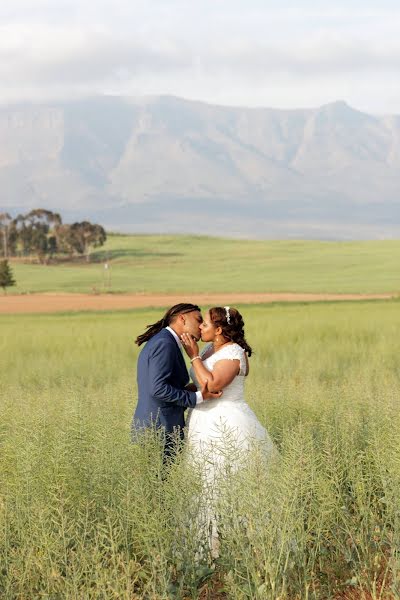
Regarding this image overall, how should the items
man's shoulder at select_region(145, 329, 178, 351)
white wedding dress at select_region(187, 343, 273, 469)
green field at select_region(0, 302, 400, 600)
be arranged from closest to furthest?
green field at select_region(0, 302, 400, 600), white wedding dress at select_region(187, 343, 273, 469), man's shoulder at select_region(145, 329, 178, 351)

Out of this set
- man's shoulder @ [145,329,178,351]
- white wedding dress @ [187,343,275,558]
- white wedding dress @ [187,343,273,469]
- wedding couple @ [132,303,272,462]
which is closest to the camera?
white wedding dress @ [187,343,275,558]

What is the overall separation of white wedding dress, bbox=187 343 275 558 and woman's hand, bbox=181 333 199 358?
0.42ft

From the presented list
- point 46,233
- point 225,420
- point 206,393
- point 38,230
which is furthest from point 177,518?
point 46,233

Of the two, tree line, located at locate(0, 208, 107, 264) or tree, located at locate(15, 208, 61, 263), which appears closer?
tree, located at locate(15, 208, 61, 263)

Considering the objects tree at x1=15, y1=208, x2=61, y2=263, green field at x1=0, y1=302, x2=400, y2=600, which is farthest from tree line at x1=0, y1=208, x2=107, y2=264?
green field at x1=0, y1=302, x2=400, y2=600

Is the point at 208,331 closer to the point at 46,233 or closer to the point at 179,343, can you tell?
the point at 179,343

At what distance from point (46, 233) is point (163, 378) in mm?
112826

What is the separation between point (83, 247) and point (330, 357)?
104 m

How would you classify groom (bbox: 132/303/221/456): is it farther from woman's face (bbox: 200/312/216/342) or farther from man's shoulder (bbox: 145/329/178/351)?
woman's face (bbox: 200/312/216/342)

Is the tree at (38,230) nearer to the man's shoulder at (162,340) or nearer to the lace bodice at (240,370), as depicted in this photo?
the man's shoulder at (162,340)

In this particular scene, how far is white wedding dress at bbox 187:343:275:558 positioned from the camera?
6.91 m

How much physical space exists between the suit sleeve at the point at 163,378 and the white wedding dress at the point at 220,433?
170 millimetres

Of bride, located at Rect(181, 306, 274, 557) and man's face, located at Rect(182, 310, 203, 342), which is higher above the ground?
man's face, located at Rect(182, 310, 203, 342)

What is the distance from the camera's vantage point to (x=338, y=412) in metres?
8.82
